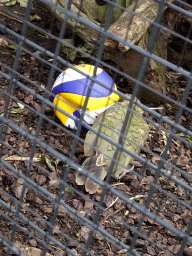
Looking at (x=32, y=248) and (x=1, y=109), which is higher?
(x=1, y=109)

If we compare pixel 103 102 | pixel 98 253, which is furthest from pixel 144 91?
pixel 98 253

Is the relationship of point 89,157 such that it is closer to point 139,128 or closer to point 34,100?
point 139,128

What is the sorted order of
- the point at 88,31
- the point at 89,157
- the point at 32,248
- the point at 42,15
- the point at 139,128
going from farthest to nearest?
1. the point at 42,15
2. the point at 88,31
3. the point at 139,128
4. the point at 89,157
5. the point at 32,248

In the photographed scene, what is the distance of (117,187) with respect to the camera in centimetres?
202

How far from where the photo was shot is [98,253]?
65.6 inches

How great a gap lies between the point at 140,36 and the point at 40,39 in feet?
3.18

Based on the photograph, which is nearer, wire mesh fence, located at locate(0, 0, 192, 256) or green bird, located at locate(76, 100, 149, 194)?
wire mesh fence, located at locate(0, 0, 192, 256)

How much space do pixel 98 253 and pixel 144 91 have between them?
4.70 ft

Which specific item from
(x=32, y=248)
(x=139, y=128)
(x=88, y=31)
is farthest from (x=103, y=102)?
(x=32, y=248)

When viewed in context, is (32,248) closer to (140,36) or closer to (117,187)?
(117,187)

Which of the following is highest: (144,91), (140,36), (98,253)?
(140,36)

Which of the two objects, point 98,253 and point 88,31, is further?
point 88,31

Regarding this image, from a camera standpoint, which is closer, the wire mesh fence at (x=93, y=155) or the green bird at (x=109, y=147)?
the wire mesh fence at (x=93, y=155)

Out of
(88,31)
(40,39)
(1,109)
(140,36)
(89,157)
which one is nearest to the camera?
(89,157)
